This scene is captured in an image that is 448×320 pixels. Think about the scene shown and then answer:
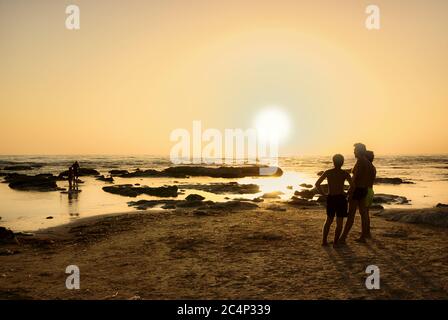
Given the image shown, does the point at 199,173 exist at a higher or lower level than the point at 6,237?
lower

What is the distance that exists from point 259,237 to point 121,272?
4498mm

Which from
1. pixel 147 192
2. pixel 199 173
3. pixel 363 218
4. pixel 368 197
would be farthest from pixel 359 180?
pixel 199 173

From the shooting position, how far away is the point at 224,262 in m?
8.77

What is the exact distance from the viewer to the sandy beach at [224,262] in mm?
6758

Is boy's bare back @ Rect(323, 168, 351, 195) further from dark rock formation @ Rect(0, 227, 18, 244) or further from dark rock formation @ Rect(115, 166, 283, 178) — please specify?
dark rock formation @ Rect(115, 166, 283, 178)

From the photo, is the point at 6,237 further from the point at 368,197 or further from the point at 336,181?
the point at 368,197

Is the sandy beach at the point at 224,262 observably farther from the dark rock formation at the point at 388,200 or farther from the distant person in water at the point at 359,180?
the dark rock formation at the point at 388,200

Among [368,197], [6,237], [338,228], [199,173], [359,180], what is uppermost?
[359,180]

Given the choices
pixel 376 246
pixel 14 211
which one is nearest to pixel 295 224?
pixel 376 246

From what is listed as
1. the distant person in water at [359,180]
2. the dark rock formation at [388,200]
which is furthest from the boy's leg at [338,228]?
the dark rock formation at [388,200]

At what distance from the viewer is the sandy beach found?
6.76 metres

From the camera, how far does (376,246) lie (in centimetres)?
975

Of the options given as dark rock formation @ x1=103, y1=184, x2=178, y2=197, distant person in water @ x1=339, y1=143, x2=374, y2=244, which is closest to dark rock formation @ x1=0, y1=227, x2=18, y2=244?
distant person in water @ x1=339, y1=143, x2=374, y2=244
